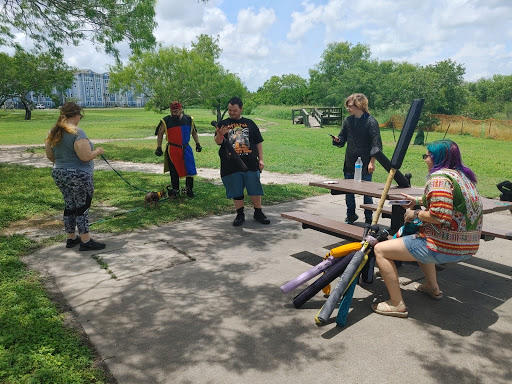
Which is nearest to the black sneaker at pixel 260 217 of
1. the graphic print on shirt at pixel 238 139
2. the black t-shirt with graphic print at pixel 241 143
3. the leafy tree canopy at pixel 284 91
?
the black t-shirt with graphic print at pixel 241 143

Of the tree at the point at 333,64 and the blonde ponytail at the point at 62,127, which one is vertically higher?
the tree at the point at 333,64

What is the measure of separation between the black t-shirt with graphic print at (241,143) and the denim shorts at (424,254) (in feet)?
10.1

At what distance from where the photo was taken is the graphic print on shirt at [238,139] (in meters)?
5.95

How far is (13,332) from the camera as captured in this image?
3.18 m

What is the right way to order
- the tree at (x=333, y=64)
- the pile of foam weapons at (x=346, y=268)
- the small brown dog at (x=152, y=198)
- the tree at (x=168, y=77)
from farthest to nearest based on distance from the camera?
the tree at (x=333, y=64)
the tree at (x=168, y=77)
the small brown dog at (x=152, y=198)
the pile of foam weapons at (x=346, y=268)

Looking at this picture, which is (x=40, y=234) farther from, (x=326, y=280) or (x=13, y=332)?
(x=326, y=280)

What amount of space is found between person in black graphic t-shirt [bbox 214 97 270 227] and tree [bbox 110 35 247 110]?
21272 millimetres

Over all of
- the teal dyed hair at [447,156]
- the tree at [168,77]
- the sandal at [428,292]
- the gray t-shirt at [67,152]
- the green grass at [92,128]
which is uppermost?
the tree at [168,77]

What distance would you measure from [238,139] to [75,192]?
233cm

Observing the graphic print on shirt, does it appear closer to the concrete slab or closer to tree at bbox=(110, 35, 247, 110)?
the concrete slab

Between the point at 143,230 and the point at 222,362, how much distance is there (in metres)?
3.44

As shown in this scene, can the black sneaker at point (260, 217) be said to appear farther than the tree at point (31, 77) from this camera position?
No

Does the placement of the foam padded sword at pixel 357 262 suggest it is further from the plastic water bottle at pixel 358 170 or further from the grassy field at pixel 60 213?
the plastic water bottle at pixel 358 170

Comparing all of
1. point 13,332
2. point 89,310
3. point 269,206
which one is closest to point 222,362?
point 89,310
